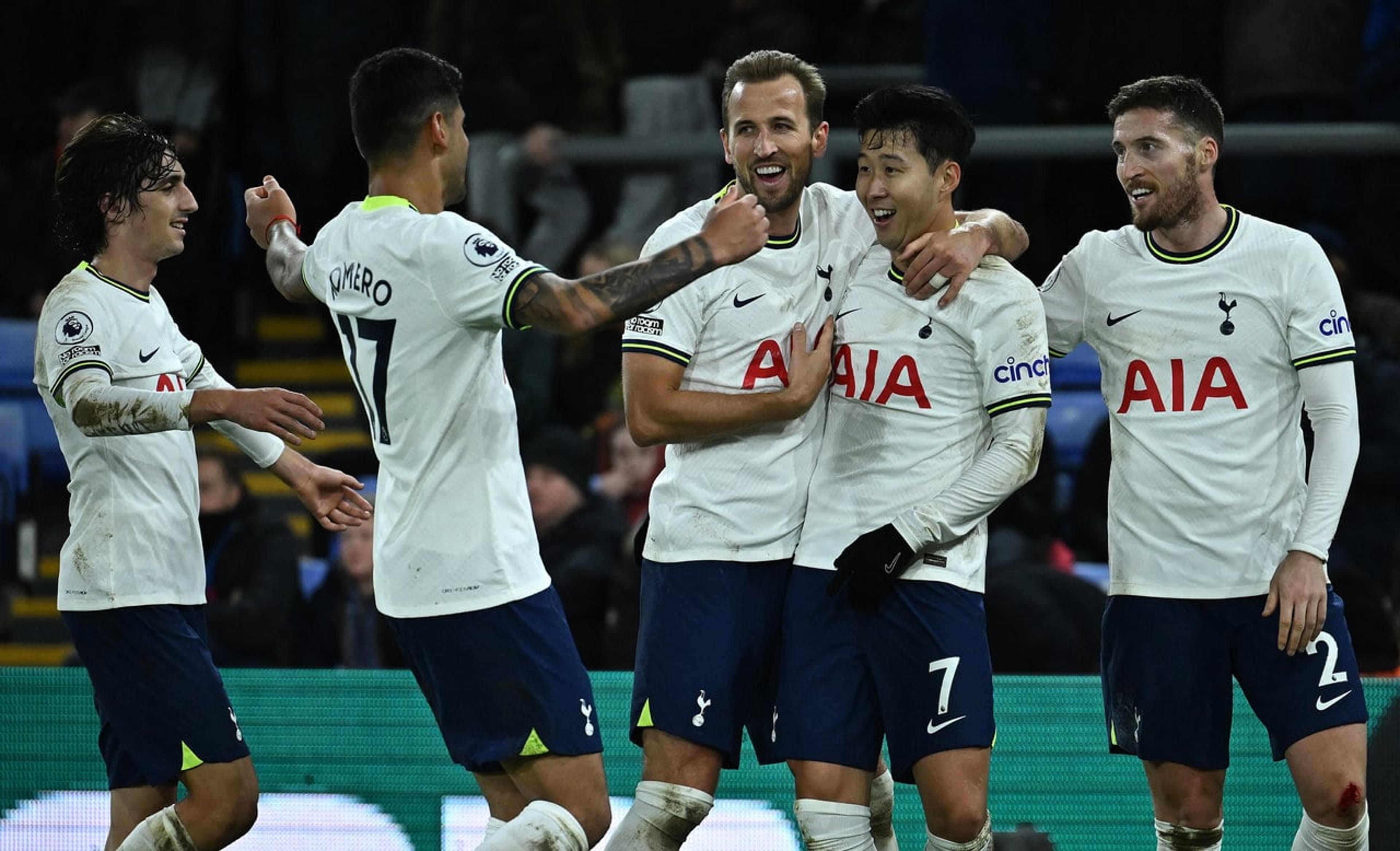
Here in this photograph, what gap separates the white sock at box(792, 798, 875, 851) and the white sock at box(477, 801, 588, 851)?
62 centimetres

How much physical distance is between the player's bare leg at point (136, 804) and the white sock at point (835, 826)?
1852 millimetres

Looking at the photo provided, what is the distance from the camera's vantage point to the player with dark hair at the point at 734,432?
4770mm

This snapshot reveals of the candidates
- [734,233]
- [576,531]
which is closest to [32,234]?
[576,531]

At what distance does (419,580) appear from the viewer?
14.6ft

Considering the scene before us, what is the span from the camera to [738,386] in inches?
192

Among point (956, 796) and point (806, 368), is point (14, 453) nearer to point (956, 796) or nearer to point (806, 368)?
point (806, 368)

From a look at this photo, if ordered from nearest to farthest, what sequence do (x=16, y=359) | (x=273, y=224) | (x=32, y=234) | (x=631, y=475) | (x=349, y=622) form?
(x=273, y=224) < (x=349, y=622) < (x=631, y=475) < (x=16, y=359) < (x=32, y=234)

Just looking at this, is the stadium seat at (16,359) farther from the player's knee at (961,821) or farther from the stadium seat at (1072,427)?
the player's knee at (961,821)

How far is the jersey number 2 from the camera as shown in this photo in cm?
445

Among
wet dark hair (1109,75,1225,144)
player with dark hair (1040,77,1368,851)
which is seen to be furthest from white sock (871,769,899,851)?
wet dark hair (1109,75,1225,144)

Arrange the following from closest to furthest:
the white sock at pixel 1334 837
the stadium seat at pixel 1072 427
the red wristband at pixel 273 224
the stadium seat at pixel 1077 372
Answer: the white sock at pixel 1334 837
the red wristband at pixel 273 224
the stadium seat at pixel 1072 427
the stadium seat at pixel 1077 372

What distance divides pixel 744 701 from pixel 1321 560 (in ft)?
5.01

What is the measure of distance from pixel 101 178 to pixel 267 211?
1.59ft

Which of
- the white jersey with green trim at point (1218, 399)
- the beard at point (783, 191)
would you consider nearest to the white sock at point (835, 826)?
the white jersey with green trim at point (1218, 399)
